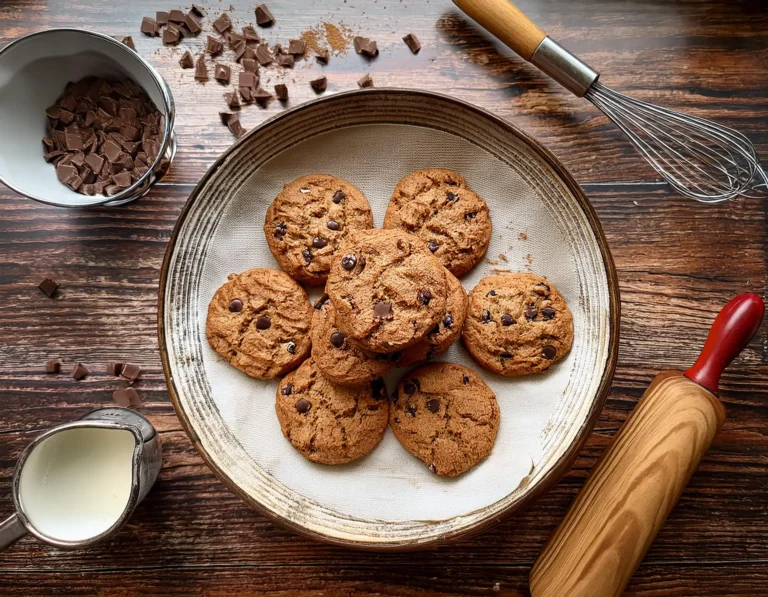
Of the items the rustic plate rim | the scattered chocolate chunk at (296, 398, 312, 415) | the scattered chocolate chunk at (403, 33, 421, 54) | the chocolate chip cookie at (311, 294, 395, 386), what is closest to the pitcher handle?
the rustic plate rim

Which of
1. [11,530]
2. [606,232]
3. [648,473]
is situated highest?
[606,232]

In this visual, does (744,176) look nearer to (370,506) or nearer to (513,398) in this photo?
(513,398)

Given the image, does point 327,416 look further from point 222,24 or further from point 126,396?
point 222,24

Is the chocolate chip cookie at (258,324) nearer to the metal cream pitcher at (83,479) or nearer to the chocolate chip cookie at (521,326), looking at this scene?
the metal cream pitcher at (83,479)

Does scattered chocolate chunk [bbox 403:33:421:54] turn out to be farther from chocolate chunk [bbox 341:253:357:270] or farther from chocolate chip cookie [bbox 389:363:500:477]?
chocolate chip cookie [bbox 389:363:500:477]

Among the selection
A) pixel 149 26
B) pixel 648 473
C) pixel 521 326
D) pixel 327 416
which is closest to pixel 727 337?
pixel 648 473

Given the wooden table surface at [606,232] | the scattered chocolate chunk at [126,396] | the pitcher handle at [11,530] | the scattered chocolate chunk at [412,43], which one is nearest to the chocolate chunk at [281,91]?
the wooden table surface at [606,232]
